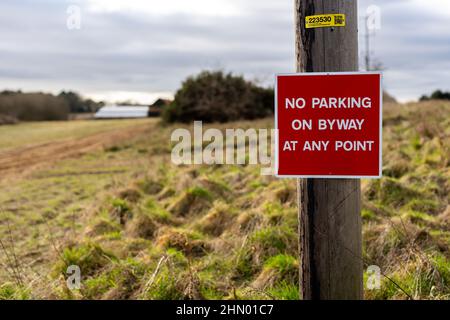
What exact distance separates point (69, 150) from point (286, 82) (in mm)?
18049

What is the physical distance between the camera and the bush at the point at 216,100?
27781 mm

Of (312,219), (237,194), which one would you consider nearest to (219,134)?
(237,194)

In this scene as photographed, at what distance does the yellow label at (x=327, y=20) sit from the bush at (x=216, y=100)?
24613 millimetres

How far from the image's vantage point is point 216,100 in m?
28.0

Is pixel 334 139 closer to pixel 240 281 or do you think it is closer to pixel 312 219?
pixel 312 219

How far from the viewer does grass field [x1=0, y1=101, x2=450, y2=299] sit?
4414mm

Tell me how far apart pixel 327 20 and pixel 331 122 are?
1.82 feet

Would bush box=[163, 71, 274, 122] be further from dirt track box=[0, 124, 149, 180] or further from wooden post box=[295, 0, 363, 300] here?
wooden post box=[295, 0, 363, 300]
